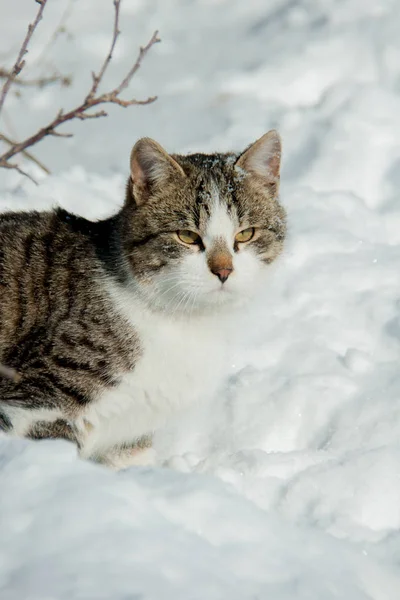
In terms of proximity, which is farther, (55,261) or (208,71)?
(208,71)

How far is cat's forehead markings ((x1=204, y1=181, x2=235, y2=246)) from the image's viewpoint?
3.02 m

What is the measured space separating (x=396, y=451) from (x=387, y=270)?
→ 130 cm

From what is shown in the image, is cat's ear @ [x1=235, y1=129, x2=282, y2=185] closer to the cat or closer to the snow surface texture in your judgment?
the cat

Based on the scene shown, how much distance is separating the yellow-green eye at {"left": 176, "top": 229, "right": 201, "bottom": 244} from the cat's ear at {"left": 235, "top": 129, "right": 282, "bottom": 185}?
0.36 meters

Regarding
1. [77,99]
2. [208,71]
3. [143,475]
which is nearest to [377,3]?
[208,71]

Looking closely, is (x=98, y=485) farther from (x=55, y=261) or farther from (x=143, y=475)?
(x=55, y=261)

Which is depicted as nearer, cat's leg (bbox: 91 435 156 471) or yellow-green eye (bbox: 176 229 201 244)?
yellow-green eye (bbox: 176 229 201 244)

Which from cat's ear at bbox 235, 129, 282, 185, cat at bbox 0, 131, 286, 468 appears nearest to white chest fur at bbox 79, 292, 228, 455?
cat at bbox 0, 131, 286, 468

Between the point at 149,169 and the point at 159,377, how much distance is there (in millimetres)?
748

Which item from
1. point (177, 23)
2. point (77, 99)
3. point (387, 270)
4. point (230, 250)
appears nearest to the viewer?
point (230, 250)

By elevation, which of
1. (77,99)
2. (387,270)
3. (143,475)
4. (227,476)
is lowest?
(227,476)

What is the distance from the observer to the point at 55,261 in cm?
327

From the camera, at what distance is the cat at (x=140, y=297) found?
299cm

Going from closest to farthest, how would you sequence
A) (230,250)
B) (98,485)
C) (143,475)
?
1. (98,485)
2. (143,475)
3. (230,250)
